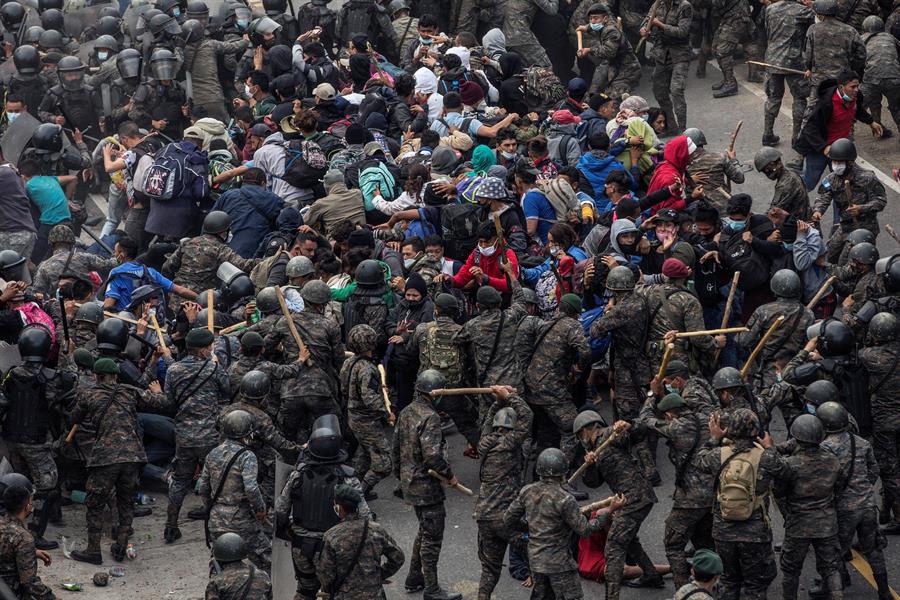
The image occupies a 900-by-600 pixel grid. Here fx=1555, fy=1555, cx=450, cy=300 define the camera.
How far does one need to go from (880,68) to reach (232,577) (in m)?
10.3

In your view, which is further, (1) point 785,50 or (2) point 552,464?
(1) point 785,50

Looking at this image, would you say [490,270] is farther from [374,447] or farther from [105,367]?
[105,367]

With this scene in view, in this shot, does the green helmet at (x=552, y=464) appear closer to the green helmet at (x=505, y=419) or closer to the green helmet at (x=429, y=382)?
the green helmet at (x=505, y=419)

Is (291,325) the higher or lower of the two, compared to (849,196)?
lower

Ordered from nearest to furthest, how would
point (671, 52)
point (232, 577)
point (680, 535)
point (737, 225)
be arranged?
point (232, 577)
point (680, 535)
point (737, 225)
point (671, 52)

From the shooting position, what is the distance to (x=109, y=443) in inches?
496

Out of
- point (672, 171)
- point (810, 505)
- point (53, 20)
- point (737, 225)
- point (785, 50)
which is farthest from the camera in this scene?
point (53, 20)

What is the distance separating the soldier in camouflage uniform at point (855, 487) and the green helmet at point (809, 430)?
22 cm

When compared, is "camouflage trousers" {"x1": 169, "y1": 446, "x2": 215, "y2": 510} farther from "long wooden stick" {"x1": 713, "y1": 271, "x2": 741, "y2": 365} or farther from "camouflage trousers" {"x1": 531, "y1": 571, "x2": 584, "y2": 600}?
"long wooden stick" {"x1": 713, "y1": 271, "x2": 741, "y2": 365}

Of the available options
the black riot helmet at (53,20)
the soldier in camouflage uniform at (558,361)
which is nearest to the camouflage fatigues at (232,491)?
the soldier in camouflage uniform at (558,361)

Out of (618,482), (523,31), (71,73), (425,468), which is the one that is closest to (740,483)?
(618,482)

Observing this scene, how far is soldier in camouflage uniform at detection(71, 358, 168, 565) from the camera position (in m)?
12.6

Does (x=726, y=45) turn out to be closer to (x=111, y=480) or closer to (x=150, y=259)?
(x=150, y=259)

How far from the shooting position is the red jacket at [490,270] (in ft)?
45.9
